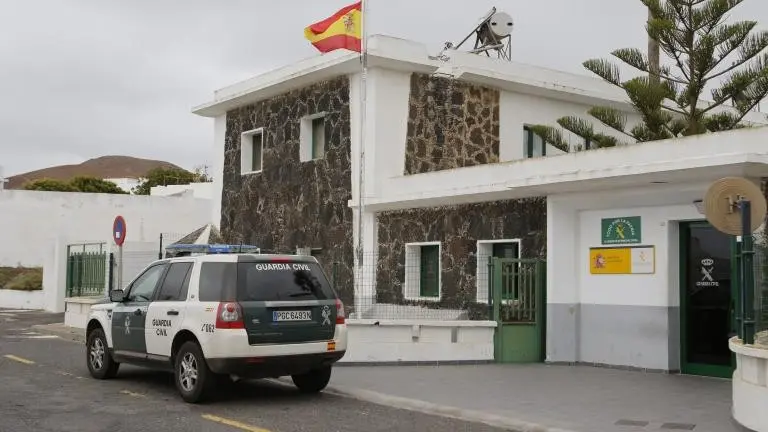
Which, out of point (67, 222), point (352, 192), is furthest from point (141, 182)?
point (352, 192)

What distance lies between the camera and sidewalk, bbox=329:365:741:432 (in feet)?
32.0

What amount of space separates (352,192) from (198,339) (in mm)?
10602

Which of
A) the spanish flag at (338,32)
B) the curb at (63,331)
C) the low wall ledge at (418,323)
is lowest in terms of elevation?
the curb at (63,331)

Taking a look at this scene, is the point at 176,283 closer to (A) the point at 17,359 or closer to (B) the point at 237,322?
(B) the point at 237,322

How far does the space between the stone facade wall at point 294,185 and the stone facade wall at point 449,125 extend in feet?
5.24

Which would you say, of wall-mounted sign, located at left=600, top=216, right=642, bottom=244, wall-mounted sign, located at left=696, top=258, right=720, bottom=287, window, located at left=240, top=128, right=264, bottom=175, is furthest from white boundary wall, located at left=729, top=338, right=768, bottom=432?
window, located at left=240, top=128, right=264, bottom=175

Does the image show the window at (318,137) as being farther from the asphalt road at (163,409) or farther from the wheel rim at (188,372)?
the wheel rim at (188,372)

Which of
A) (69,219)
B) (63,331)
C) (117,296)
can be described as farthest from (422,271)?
(69,219)

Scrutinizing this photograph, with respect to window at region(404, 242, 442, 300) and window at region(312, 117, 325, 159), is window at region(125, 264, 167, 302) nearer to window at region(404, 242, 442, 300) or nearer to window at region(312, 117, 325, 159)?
window at region(404, 242, 442, 300)

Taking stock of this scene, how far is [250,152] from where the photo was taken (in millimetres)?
25188

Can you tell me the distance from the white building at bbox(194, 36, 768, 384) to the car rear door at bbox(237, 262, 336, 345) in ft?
13.5

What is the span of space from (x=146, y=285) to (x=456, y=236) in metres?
8.01

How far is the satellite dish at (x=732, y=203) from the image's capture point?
9.39 meters

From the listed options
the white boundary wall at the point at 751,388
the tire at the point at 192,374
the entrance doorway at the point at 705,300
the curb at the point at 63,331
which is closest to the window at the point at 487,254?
the entrance doorway at the point at 705,300
